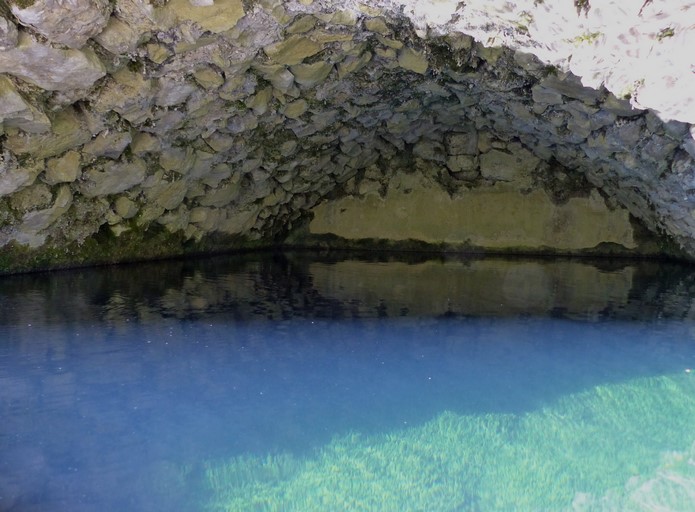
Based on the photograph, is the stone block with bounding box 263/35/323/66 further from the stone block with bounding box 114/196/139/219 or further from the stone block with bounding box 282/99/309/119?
the stone block with bounding box 114/196/139/219

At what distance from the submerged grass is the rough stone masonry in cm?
164

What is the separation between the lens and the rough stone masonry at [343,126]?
3.46 m

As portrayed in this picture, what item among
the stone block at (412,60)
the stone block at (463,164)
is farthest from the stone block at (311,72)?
the stone block at (463,164)

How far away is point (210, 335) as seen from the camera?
4.32 m

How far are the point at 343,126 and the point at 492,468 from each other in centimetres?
565

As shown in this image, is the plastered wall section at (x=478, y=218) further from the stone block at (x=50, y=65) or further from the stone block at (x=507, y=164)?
the stone block at (x=50, y=65)

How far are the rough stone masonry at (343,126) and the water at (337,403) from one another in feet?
4.23

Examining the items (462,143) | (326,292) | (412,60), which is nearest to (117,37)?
(412,60)

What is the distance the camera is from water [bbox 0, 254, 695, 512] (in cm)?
229

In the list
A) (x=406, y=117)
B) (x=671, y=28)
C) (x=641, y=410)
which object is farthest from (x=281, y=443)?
(x=406, y=117)

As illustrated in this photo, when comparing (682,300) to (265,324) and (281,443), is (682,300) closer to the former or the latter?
(265,324)

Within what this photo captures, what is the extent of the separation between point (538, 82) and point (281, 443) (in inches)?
162

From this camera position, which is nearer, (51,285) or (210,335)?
(210,335)

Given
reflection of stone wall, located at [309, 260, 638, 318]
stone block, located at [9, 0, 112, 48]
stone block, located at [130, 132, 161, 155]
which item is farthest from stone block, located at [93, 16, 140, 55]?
reflection of stone wall, located at [309, 260, 638, 318]
